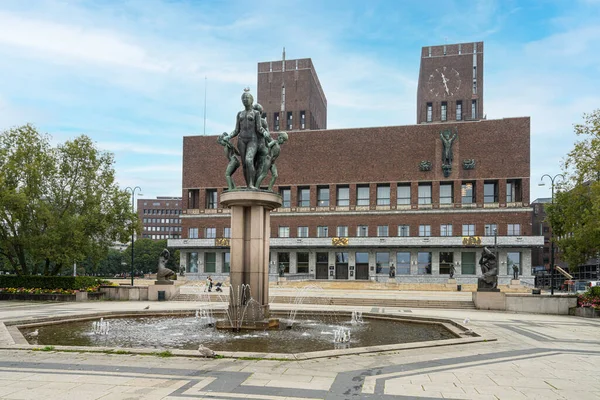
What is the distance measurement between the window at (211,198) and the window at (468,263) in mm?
36365

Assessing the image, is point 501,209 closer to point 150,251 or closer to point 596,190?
point 596,190

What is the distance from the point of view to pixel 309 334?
16953 mm

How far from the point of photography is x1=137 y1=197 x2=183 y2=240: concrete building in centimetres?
17900

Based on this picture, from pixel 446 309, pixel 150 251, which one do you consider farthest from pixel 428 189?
pixel 150 251

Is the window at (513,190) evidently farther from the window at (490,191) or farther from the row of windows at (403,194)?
the window at (490,191)

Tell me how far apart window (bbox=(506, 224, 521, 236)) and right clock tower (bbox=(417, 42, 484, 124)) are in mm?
27974

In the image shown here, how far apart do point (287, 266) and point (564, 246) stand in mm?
44932

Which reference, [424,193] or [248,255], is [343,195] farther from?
[248,255]

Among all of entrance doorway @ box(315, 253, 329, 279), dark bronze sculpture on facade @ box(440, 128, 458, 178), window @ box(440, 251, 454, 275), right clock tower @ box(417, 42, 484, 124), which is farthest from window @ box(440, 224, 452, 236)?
right clock tower @ box(417, 42, 484, 124)

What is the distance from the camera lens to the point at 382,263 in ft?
235

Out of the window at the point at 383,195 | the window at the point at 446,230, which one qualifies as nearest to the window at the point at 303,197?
the window at the point at 383,195

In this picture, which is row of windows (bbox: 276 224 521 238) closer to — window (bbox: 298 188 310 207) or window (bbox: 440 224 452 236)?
window (bbox: 440 224 452 236)

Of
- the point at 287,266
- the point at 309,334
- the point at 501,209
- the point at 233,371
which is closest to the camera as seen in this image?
the point at 233,371

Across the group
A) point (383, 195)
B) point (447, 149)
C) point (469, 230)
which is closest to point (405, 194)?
point (383, 195)
